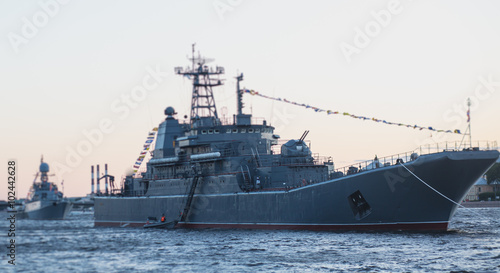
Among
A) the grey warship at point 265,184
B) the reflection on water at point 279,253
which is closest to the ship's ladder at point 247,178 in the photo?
the grey warship at point 265,184

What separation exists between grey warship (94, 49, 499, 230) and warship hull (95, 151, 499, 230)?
0.05 m

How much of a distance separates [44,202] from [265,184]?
59419mm

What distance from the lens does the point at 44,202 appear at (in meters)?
94.6

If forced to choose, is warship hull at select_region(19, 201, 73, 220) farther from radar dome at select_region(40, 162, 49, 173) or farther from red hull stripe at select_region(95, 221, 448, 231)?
red hull stripe at select_region(95, 221, 448, 231)

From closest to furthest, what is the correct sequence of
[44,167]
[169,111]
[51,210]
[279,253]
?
[279,253] → [169,111] → [51,210] → [44,167]

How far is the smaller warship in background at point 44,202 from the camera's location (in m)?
94.2

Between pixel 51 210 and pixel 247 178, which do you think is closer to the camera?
pixel 247 178

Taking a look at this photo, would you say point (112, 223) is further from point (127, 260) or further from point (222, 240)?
point (127, 260)

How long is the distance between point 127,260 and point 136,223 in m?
27.1

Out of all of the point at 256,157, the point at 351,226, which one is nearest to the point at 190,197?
the point at 256,157

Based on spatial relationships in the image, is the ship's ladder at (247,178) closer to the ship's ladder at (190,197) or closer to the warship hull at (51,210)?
the ship's ladder at (190,197)

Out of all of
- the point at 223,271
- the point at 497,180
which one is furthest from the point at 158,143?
the point at 497,180

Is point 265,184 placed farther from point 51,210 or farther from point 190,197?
point 51,210

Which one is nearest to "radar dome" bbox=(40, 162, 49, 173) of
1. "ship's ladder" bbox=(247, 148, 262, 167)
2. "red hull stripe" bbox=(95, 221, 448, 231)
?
"red hull stripe" bbox=(95, 221, 448, 231)
